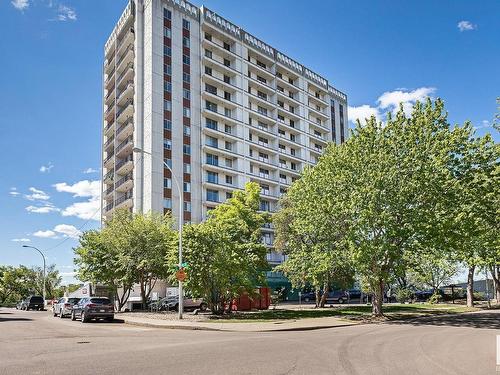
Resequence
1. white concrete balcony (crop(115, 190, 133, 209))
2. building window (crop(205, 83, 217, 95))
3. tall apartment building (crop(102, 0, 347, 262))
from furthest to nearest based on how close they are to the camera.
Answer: building window (crop(205, 83, 217, 95))
white concrete balcony (crop(115, 190, 133, 209))
tall apartment building (crop(102, 0, 347, 262))

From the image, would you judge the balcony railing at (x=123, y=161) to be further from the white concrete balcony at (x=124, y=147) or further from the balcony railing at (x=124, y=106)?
the balcony railing at (x=124, y=106)

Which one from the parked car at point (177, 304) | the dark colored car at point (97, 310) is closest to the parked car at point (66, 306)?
the dark colored car at point (97, 310)

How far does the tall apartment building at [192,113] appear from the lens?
5984cm

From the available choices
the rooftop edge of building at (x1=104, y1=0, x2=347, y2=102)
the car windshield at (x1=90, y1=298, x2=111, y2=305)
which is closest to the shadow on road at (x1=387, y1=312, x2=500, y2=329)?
the car windshield at (x1=90, y1=298, x2=111, y2=305)

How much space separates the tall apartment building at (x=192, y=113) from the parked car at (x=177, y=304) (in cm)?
1832

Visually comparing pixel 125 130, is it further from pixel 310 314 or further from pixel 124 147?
pixel 310 314

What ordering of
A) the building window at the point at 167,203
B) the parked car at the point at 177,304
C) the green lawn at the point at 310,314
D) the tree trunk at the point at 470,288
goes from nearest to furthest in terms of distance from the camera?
the green lawn at the point at 310,314, the parked car at the point at 177,304, the tree trunk at the point at 470,288, the building window at the point at 167,203

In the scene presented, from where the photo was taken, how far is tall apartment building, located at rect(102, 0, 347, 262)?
196ft

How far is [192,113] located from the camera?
63.8 meters

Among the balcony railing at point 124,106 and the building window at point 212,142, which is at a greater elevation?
the balcony railing at point 124,106

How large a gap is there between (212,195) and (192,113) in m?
11.8

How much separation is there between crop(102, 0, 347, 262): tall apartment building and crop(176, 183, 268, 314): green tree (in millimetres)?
26593

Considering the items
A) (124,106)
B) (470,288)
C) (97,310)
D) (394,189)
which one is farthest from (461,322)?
(124,106)

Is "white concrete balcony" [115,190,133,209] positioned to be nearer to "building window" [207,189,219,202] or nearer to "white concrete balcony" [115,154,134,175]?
"white concrete balcony" [115,154,134,175]
